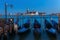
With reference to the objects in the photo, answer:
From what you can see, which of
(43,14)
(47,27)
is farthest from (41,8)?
(47,27)

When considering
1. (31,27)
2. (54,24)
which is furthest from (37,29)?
(54,24)

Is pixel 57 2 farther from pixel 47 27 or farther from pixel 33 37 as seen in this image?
pixel 33 37

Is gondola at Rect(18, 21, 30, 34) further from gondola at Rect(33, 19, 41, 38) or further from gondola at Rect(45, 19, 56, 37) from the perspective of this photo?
gondola at Rect(45, 19, 56, 37)

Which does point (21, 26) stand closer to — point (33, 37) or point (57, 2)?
point (33, 37)

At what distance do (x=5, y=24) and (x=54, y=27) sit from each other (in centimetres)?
68

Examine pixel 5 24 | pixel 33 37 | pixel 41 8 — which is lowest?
pixel 33 37

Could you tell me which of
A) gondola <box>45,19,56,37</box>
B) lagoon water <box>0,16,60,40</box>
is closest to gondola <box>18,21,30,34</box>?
lagoon water <box>0,16,60,40</box>

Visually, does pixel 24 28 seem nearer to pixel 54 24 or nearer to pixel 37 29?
pixel 37 29

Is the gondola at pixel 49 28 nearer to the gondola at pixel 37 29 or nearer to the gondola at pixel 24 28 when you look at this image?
the gondola at pixel 37 29

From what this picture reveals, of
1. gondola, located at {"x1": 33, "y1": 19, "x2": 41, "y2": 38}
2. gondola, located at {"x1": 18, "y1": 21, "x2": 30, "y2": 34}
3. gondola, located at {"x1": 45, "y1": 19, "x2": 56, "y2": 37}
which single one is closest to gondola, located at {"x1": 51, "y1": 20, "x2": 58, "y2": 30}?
gondola, located at {"x1": 45, "y1": 19, "x2": 56, "y2": 37}

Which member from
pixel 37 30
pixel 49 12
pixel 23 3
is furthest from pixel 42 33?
pixel 23 3

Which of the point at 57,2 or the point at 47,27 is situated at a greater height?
the point at 57,2

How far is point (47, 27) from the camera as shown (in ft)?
9.71

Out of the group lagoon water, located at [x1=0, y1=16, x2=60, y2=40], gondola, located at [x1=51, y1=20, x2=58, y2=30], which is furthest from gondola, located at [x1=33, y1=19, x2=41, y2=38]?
gondola, located at [x1=51, y1=20, x2=58, y2=30]
